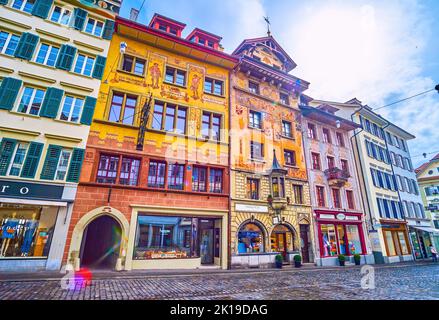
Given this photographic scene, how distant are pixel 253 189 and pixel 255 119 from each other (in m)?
6.39

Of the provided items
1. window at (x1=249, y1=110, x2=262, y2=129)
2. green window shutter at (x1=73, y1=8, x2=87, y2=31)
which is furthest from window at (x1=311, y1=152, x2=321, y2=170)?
green window shutter at (x1=73, y1=8, x2=87, y2=31)

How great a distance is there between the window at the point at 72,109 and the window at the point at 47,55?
257cm

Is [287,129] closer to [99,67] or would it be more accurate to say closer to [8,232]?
[99,67]

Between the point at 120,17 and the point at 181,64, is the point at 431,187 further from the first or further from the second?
the point at 120,17

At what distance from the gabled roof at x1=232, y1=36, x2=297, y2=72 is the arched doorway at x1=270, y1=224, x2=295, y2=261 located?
1683 cm

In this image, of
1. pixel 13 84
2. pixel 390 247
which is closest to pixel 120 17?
pixel 13 84

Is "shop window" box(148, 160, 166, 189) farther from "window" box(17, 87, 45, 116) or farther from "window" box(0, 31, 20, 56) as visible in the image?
"window" box(0, 31, 20, 56)

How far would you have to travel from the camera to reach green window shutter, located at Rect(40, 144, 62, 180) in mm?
12383

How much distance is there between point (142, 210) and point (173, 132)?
571 cm

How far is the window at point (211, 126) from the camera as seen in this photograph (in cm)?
1769

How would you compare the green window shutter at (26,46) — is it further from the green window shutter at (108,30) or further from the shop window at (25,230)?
the shop window at (25,230)

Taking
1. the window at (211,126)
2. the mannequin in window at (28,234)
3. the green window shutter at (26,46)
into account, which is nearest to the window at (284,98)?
the window at (211,126)
